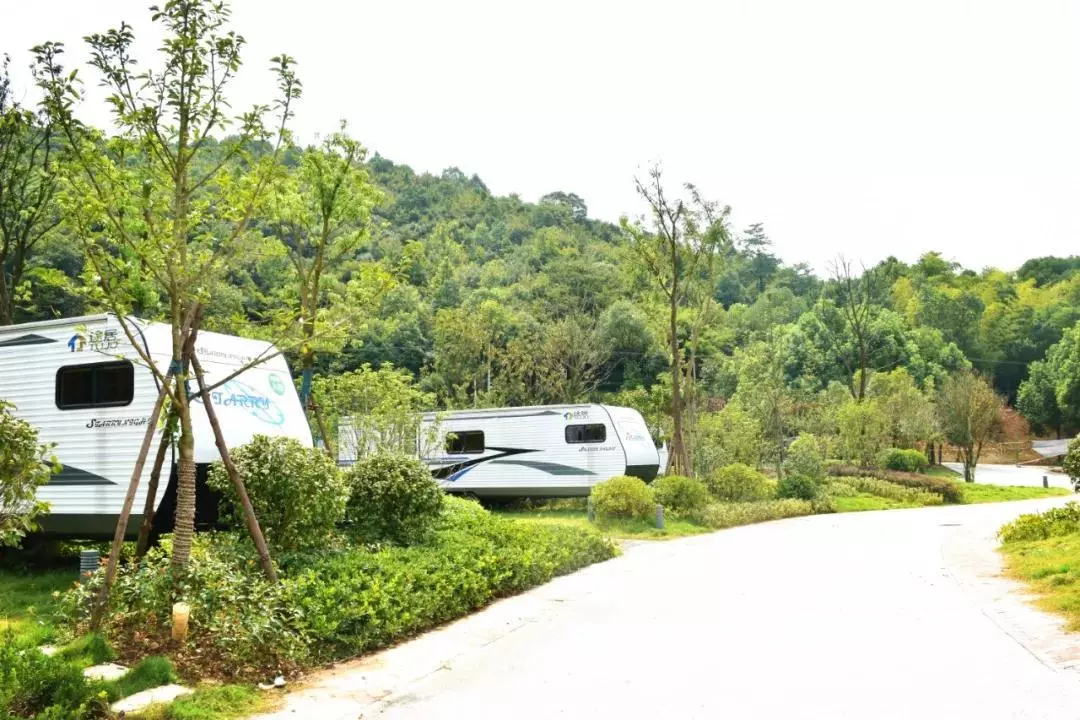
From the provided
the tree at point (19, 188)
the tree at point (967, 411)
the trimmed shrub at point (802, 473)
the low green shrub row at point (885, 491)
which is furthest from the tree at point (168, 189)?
the tree at point (967, 411)

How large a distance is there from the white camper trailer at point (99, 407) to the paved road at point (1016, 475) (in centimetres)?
3127

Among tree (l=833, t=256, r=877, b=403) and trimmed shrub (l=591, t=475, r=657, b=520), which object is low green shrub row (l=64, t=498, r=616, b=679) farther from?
tree (l=833, t=256, r=877, b=403)

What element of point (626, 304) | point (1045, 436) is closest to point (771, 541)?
point (626, 304)

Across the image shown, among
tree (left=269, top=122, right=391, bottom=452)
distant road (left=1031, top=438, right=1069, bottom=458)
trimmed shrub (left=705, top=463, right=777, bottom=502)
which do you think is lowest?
distant road (left=1031, top=438, right=1069, bottom=458)

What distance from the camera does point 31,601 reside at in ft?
27.8

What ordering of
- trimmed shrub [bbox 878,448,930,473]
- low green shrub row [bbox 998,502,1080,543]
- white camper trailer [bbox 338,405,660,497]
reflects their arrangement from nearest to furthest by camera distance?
low green shrub row [bbox 998,502,1080,543]
white camper trailer [bbox 338,405,660,497]
trimmed shrub [bbox 878,448,930,473]

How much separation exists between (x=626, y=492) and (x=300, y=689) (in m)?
11.7

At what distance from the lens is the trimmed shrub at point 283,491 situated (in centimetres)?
812

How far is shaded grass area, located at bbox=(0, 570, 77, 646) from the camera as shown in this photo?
267 inches

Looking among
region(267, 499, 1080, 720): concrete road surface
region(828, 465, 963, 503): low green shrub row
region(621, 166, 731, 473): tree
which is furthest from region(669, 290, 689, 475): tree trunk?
region(267, 499, 1080, 720): concrete road surface

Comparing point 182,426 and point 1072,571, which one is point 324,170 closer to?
point 182,426

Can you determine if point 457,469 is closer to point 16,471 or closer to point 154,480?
point 154,480

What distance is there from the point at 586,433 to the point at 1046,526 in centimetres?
991

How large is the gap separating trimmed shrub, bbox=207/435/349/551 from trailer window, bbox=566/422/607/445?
1271 centimetres
